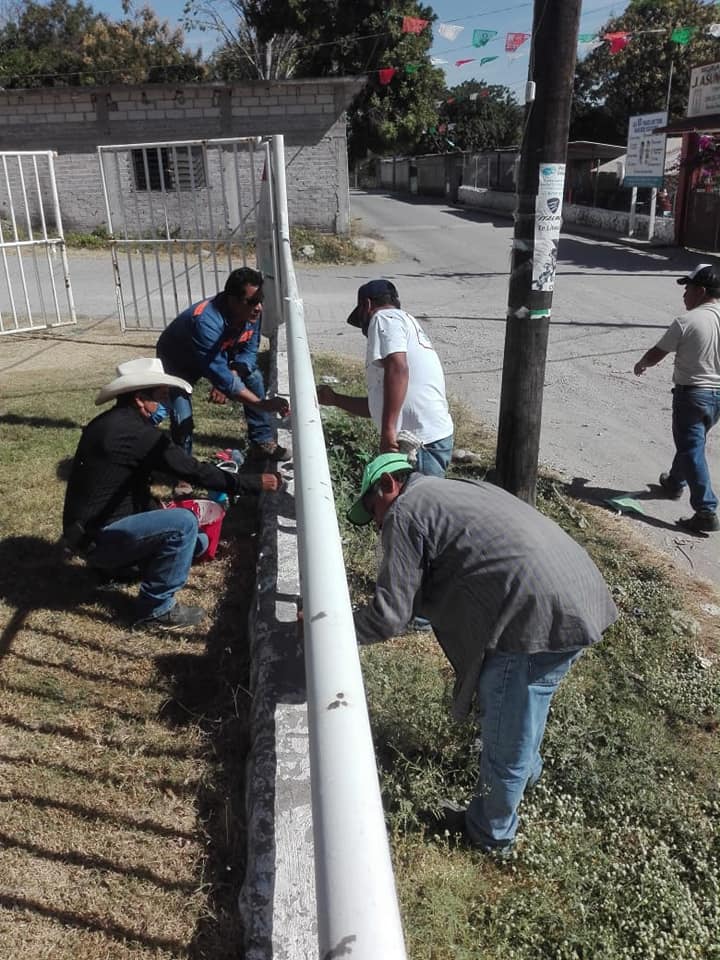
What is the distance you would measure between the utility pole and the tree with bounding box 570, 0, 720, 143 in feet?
133

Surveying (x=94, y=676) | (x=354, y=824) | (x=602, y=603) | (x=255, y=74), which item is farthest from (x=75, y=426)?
(x=255, y=74)

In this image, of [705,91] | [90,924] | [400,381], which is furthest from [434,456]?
[705,91]

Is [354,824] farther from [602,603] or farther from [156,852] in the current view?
[156,852]

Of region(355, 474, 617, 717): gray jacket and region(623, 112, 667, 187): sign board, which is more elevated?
region(623, 112, 667, 187): sign board

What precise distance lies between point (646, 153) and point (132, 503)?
2262 centimetres

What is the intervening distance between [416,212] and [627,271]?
20.5 metres

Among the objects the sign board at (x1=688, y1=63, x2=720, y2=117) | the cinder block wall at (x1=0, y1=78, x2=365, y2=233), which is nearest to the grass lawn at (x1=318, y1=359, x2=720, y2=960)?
the cinder block wall at (x1=0, y1=78, x2=365, y2=233)

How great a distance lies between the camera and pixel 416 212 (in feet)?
121

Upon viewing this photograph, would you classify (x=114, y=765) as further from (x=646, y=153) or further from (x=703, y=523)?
(x=646, y=153)

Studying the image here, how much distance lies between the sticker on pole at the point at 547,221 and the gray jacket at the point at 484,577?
7.16 feet

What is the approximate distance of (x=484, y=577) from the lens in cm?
237

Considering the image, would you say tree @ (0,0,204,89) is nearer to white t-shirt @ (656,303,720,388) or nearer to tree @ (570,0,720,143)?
tree @ (570,0,720,143)

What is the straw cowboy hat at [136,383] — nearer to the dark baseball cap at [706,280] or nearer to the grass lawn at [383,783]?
the grass lawn at [383,783]

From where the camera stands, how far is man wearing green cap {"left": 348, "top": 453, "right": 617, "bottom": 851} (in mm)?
2338
